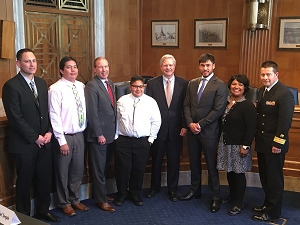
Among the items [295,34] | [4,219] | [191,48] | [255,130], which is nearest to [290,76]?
[295,34]

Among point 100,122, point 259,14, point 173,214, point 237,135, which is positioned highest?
point 259,14

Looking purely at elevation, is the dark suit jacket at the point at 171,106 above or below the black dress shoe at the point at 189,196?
above

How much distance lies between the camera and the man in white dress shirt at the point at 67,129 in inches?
133

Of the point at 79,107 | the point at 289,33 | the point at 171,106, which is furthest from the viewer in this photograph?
the point at 289,33

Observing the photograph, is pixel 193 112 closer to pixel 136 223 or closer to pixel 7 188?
pixel 136 223

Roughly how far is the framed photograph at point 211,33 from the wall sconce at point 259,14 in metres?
0.59

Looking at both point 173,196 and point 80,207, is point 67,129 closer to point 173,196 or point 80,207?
point 80,207

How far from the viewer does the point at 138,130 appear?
369cm

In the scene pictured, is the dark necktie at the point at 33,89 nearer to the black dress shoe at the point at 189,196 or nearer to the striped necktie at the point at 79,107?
the striped necktie at the point at 79,107

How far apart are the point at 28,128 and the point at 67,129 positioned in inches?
16.4

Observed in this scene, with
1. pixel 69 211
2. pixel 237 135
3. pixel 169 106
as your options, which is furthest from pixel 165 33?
pixel 69 211

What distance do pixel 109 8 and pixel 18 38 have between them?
6.46 ft

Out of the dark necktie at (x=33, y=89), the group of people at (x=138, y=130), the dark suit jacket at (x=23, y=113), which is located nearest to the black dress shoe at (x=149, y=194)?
the group of people at (x=138, y=130)

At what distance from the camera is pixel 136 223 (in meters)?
3.54
